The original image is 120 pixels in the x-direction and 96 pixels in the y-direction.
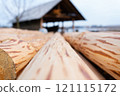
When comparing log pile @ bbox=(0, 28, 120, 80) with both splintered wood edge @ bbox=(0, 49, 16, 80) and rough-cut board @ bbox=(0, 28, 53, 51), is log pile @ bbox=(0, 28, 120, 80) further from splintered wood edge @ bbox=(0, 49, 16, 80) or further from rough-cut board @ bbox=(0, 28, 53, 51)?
rough-cut board @ bbox=(0, 28, 53, 51)

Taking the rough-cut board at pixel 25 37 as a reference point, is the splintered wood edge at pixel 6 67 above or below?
below

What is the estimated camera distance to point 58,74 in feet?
1.85

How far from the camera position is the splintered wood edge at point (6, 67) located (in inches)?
33.3

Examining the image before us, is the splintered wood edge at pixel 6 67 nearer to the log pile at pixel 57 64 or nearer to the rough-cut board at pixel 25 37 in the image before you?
the log pile at pixel 57 64

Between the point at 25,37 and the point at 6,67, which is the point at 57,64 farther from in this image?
the point at 25,37

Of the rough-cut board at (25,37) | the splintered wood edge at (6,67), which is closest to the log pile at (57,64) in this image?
the splintered wood edge at (6,67)

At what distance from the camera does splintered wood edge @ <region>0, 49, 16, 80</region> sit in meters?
0.85

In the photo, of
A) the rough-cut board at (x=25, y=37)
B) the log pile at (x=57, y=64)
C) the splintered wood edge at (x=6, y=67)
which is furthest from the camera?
the rough-cut board at (x=25, y=37)

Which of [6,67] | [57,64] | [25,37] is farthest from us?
[25,37]

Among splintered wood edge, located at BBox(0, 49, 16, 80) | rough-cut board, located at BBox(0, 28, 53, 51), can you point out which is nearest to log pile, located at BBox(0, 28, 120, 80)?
splintered wood edge, located at BBox(0, 49, 16, 80)

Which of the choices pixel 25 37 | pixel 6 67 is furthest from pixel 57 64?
pixel 25 37

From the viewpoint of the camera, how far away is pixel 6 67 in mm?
871

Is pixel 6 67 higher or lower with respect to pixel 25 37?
lower

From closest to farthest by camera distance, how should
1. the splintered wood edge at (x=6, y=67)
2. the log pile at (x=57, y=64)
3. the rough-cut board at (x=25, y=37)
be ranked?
the log pile at (x=57, y=64) → the splintered wood edge at (x=6, y=67) → the rough-cut board at (x=25, y=37)
